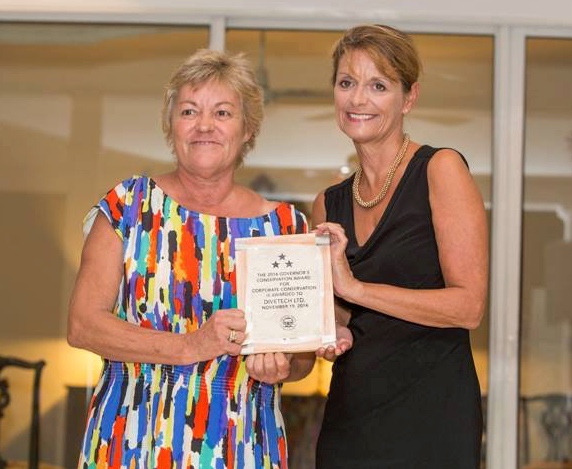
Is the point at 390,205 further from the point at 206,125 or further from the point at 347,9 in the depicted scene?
the point at 347,9

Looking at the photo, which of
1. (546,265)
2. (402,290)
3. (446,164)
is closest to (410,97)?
(446,164)

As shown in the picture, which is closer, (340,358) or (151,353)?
(151,353)

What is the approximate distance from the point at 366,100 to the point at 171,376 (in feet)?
2.68

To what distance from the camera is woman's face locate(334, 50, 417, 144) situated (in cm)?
261

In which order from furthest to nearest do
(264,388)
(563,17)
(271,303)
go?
(563,17)
(264,388)
(271,303)

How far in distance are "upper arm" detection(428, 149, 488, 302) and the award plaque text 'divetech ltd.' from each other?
0.28 meters

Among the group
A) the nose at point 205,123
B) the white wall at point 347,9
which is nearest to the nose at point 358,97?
the nose at point 205,123

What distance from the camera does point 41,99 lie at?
15.8 ft

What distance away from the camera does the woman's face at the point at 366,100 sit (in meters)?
2.61

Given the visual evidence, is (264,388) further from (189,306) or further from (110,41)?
(110,41)

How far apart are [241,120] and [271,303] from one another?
501mm

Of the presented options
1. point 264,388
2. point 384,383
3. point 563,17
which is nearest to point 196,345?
point 264,388

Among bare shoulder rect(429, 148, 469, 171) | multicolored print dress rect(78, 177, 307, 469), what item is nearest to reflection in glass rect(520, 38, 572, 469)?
bare shoulder rect(429, 148, 469, 171)

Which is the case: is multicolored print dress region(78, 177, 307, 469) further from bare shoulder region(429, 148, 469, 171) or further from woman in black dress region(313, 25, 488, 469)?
bare shoulder region(429, 148, 469, 171)
